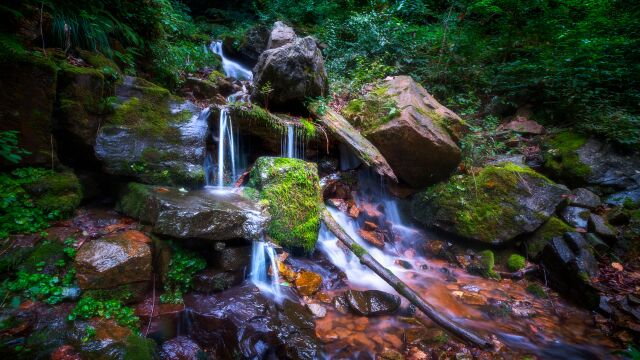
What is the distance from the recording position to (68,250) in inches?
121

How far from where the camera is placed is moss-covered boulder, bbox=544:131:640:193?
6398 mm

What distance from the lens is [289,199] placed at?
486 centimetres

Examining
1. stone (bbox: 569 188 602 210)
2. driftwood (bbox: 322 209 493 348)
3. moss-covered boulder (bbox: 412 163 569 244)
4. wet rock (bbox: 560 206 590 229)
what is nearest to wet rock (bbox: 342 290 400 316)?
driftwood (bbox: 322 209 493 348)

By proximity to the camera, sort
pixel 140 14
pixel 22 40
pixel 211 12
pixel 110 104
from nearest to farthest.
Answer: pixel 22 40
pixel 110 104
pixel 140 14
pixel 211 12

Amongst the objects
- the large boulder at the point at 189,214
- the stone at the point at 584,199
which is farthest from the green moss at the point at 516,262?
the large boulder at the point at 189,214

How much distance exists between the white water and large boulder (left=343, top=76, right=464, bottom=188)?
559cm

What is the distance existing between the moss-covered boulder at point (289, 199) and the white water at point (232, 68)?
6.75 meters

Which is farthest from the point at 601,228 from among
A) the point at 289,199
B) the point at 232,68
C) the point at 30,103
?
the point at 232,68

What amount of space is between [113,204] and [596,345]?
694 centimetres

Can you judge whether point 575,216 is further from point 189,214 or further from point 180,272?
point 180,272

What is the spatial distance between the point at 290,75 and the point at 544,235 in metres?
6.15

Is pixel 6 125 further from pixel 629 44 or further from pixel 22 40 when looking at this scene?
pixel 629 44

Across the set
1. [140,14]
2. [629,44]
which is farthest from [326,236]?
[629,44]

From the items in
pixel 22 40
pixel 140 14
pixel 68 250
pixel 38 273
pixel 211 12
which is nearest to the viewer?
pixel 38 273
